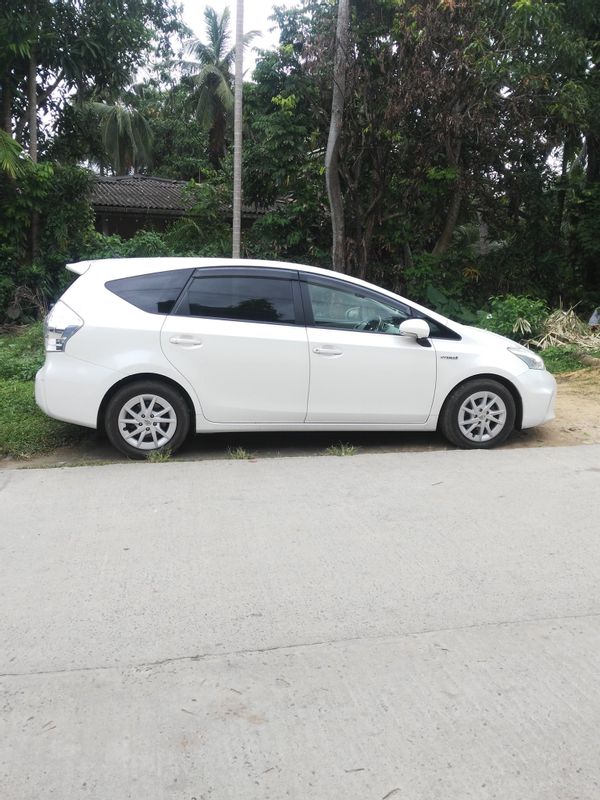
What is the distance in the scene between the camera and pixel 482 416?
23.2ft

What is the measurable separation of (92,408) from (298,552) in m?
2.59

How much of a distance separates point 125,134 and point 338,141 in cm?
2456

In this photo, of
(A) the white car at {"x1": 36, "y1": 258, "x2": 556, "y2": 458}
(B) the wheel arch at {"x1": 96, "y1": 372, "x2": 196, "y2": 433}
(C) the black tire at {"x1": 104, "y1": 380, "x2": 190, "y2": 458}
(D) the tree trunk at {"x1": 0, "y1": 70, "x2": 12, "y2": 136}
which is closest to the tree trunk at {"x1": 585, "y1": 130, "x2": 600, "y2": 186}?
(A) the white car at {"x1": 36, "y1": 258, "x2": 556, "y2": 458}

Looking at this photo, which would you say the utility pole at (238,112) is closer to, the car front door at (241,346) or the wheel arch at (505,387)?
the car front door at (241,346)

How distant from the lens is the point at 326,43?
13945 mm

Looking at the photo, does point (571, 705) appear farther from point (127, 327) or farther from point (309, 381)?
point (127, 327)

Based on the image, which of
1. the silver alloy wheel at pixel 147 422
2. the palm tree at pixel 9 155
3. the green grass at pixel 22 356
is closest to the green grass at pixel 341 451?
the silver alloy wheel at pixel 147 422

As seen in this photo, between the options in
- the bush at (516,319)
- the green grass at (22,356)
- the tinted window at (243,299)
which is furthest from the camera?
the bush at (516,319)

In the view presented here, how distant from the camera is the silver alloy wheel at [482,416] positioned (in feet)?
23.0

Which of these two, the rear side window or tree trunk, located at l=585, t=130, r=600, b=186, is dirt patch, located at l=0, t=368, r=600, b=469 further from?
tree trunk, located at l=585, t=130, r=600, b=186

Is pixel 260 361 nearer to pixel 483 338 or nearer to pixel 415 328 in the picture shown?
pixel 415 328

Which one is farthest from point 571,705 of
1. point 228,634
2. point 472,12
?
point 472,12

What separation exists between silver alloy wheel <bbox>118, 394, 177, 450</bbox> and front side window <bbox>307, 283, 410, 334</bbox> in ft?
5.01

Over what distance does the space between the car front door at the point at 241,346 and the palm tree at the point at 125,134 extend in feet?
99.9
